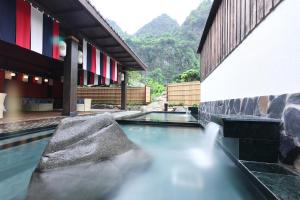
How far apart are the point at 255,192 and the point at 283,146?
0.73m

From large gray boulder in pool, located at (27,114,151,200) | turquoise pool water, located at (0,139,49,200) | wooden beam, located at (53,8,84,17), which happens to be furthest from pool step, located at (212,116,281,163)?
wooden beam, located at (53,8,84,17)

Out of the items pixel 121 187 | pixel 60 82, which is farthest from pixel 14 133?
pixel 60 82

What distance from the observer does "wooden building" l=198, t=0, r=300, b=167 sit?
2.01 meters

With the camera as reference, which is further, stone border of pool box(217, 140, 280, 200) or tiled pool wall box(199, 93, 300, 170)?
tiled pool wall box(199, 93, 300, 170)

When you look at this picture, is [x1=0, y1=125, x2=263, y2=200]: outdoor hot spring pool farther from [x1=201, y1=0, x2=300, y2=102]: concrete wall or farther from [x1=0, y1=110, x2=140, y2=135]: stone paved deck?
[x1=201, y1=0, x2=300, y2=102]: concrete wall

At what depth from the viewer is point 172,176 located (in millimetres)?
2400

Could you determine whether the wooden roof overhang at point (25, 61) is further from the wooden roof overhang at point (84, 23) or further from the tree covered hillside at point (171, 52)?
the tree covered hillside at point (171, 52)

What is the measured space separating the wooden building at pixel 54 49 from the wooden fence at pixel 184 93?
224 inches

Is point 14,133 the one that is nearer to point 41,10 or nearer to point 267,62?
point 41,10

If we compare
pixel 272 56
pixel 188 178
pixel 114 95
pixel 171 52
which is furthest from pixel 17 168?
pixel 171 52

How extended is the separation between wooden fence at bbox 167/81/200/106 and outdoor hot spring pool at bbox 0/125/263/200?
12577mm

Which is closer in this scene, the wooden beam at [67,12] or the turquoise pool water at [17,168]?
the turquoise pool water at [17,168]

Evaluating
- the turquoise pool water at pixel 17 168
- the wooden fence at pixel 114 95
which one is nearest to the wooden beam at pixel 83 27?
the turquoise pool water at pixel 17 168

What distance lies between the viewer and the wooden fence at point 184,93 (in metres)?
15.9
